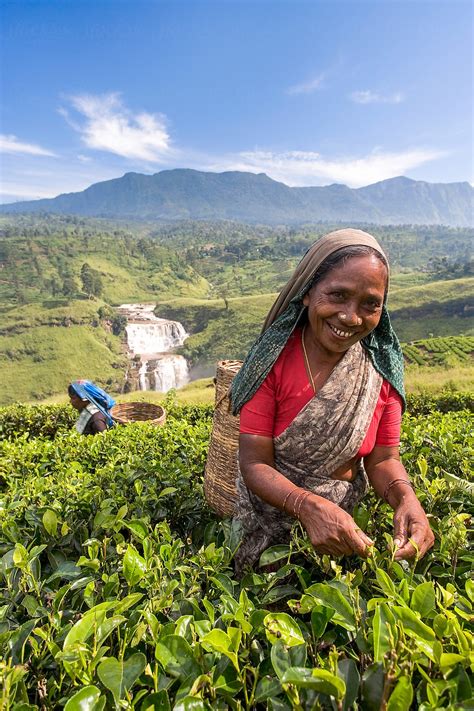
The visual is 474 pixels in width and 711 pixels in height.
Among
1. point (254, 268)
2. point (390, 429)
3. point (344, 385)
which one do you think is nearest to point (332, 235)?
point (344, 385)

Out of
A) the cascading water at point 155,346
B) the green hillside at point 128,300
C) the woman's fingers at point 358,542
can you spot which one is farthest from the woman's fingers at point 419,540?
the cascading water at point 155,346

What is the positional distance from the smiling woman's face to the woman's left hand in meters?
0.65

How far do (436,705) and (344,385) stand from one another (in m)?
1.13

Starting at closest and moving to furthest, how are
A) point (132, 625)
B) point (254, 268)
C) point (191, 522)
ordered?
point (132, 625) < point (191, 522) < point (254, 268)

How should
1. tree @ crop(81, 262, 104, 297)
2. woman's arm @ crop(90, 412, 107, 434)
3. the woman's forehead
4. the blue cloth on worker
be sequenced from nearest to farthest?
the woman's forehead < woman's arm @ crop(90, 412, 107, 434) < the blue cloth on worker < tree @ crop(81, 262, 104, 297)

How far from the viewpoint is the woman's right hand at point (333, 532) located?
4.32ft

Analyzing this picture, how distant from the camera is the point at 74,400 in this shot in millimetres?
5832

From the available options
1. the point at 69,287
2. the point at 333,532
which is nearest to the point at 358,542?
the point at 333,532

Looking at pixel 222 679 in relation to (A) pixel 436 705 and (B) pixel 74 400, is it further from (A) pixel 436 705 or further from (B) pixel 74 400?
(B) pixel 74 400

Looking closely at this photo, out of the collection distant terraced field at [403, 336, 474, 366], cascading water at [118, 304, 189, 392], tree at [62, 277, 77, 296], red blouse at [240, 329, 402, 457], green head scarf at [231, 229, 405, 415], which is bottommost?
cascading water at [118, 304, 189, 392]

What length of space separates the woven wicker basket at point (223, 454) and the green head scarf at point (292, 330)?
0.99 ft

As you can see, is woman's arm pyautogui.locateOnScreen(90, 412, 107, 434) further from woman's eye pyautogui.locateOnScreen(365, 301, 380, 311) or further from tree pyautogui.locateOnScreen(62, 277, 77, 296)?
tree pyautogui.locateOnScreen(62, 277, 77, 296)

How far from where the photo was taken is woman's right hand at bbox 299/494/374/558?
132 cm

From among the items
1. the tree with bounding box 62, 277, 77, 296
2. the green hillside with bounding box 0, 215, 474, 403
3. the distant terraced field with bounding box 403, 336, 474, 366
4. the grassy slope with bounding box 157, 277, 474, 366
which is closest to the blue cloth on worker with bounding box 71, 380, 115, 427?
the green hillside with bounding box 0, 215, 474, 403
